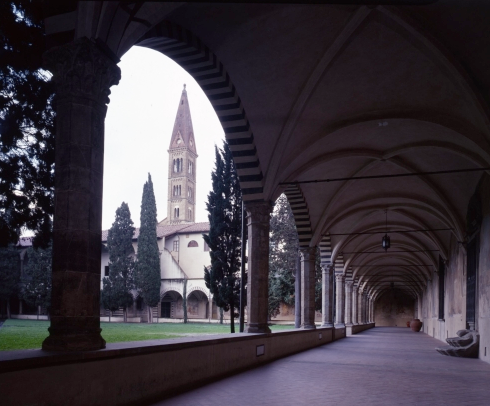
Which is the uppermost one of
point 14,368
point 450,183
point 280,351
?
point 450,183

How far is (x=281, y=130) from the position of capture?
441 inches

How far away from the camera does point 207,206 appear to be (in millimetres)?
26016

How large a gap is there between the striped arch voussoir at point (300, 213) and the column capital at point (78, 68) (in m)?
11.3

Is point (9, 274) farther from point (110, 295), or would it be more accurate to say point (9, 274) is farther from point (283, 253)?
point (283, 253)

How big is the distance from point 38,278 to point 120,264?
7.09 metres

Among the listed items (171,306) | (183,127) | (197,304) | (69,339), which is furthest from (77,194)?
(183,127)

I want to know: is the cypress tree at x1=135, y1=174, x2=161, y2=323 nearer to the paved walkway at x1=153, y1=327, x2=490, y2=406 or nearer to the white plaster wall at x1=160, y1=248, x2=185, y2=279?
the white plaster wall at x1=160, y1=248, x2=185, y2=279

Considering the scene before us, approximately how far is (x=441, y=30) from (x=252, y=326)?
6141 mm

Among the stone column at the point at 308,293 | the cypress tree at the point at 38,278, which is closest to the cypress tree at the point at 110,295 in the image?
the cypress tree at the point at 38,278

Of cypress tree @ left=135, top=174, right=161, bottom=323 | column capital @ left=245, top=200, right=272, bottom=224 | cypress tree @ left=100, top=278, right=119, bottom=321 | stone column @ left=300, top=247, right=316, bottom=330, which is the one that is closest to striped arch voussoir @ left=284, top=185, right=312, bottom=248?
stone column @ left=300, top=247, right=316, bottom=330

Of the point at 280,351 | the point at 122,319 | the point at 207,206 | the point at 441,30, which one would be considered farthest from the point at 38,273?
the point at 441,30

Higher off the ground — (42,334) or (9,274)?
(9,274)

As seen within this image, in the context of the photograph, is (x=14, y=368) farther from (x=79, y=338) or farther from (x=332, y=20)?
(x=332, y=20)

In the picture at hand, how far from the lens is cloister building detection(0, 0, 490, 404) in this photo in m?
5.04
